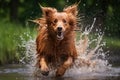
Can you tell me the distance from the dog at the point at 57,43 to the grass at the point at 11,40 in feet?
8.40

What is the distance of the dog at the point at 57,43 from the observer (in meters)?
10.3

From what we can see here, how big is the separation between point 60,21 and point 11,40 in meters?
4.11

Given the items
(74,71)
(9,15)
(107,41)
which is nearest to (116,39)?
(107,41)

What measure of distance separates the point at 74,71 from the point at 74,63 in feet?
1.15

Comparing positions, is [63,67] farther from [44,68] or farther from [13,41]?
[13,41]

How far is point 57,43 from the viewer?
10469 millimetres

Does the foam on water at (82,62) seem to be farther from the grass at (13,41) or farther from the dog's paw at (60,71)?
the dog's paw at (60,71)

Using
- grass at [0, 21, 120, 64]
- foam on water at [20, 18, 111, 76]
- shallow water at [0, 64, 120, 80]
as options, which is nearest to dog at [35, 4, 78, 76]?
shallow water at [0, 64, 120, 80]

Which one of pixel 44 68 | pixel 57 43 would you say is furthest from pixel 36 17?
pixel 44 68

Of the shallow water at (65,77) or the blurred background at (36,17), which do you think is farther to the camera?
the blurred background at (36,17)

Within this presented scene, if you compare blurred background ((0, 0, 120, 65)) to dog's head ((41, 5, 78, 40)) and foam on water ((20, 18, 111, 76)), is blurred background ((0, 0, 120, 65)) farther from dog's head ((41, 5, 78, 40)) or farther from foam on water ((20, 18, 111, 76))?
dog's head ((41, 5, 78, 40))

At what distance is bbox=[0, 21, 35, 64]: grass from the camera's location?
524 inches

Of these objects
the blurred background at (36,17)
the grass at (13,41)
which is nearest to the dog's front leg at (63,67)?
the grass at (13,41)

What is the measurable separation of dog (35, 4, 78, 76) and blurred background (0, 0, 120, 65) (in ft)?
10.4
